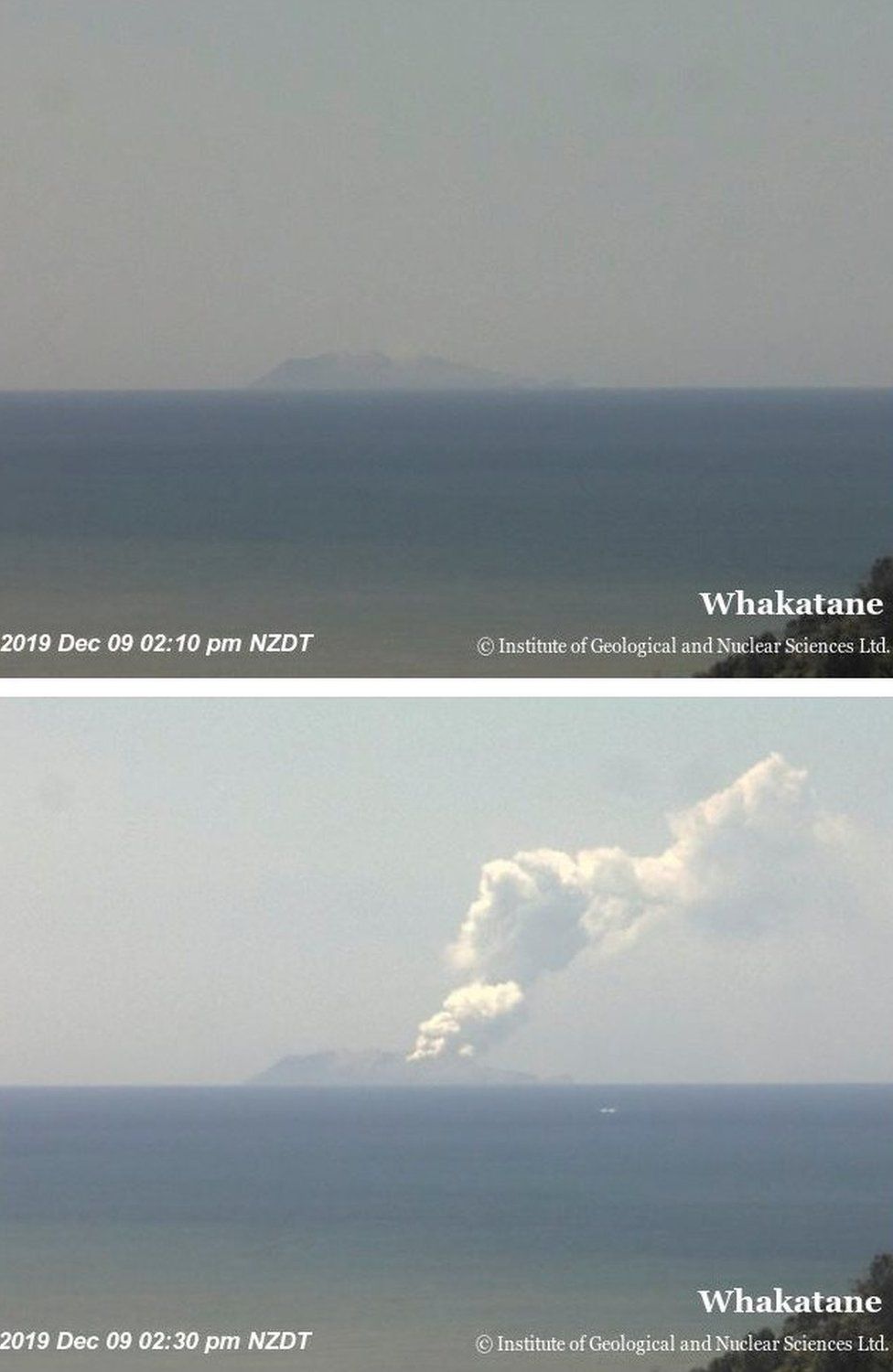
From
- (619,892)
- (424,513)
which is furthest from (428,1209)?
(424,513)

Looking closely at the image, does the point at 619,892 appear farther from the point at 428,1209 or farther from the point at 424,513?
the point at 424,513

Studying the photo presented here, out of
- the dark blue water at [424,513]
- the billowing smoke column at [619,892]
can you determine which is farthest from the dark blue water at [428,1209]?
the dark blue water at [424,513]

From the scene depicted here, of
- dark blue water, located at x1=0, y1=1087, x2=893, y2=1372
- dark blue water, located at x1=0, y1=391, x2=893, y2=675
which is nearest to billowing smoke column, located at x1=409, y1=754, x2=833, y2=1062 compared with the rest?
dark blue water, located at x1=0, y1=1087, x2=893, y2=1372

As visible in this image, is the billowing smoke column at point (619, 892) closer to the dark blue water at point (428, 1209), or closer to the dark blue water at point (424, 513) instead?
the dark blue water at point (428, 1209)

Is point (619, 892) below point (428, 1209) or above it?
above

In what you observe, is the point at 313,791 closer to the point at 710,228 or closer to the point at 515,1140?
the point at 515,1140

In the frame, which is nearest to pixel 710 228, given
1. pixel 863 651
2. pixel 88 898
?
pixel 863 651
